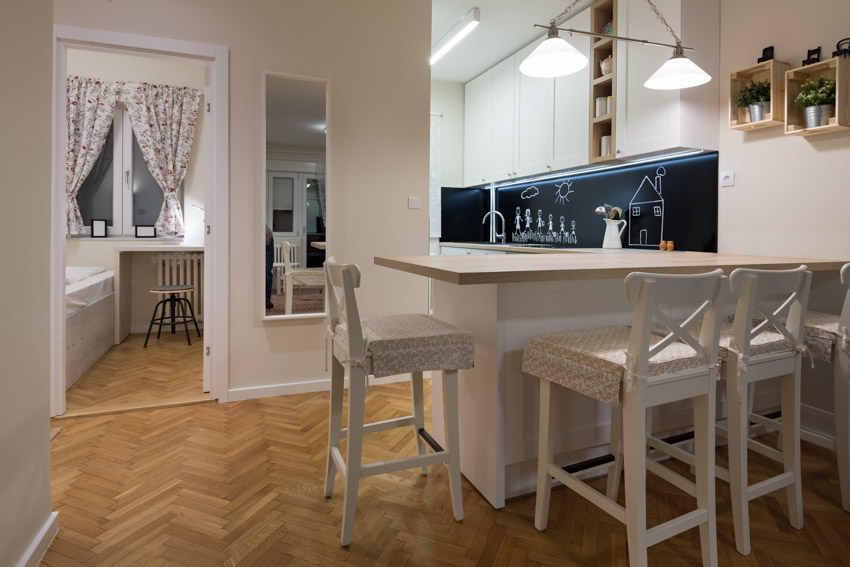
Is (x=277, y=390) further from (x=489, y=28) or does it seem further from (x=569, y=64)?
(x=489, y=28)

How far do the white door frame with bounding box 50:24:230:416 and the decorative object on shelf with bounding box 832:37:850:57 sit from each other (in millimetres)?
3145

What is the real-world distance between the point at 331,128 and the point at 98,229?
3.03 meters

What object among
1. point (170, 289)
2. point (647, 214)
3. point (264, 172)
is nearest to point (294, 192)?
point (264, 172)

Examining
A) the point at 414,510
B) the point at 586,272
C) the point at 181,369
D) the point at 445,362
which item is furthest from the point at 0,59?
the point at 181,369

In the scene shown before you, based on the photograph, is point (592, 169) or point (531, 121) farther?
point (531, 121)

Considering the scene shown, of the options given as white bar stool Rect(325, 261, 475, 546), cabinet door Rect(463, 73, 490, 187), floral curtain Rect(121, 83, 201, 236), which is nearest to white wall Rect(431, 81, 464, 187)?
cabinet door Rect(463, 73, 490, 187)

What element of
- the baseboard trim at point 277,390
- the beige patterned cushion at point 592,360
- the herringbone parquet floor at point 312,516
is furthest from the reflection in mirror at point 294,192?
the beige patterned cushion at point 592,360

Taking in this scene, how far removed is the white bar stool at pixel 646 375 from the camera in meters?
1.37

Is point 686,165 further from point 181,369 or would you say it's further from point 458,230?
point 181,369

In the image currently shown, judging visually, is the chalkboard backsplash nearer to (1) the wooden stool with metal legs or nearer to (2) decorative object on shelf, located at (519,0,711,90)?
(2) decorative object on shelf, located at (519,0,711,90)

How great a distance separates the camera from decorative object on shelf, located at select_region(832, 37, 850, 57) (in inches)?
94.3

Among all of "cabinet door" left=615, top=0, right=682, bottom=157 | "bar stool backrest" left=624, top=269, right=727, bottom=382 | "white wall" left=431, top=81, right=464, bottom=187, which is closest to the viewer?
"bar stool backrest" left=624, top=269, right=727, bottom=382

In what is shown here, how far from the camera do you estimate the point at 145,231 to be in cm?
510

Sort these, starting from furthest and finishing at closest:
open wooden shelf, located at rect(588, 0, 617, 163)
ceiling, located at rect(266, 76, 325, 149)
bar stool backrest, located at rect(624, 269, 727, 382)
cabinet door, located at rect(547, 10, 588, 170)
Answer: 1. cabinet door, located at rect(547, 10, 588, 170)
2. open wooden shelf, located at rect(588, 0, 617, 163)
3. ceiling, located at rect(266, 76, 325, 149)
4. bar stool backrest, located at rect(624, 269, 727, 382)
